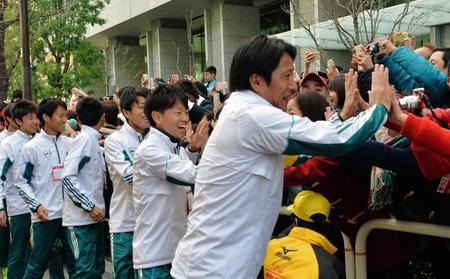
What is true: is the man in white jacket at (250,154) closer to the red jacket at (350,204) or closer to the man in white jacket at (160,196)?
the red jacket at (350,204)

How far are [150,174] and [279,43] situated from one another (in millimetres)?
1301

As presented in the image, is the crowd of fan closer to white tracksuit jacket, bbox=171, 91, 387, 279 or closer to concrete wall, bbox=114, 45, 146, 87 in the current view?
white tracksuit jacket, bbox=171, 91, 387, 279

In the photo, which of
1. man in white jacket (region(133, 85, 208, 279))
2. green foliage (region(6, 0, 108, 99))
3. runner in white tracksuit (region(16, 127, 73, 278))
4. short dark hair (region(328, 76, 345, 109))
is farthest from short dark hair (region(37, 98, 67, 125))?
green foliage (region(6, 0, 108, 99))

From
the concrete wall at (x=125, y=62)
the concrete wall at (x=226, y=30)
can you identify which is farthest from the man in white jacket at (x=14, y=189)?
the concrete wall at (x=125, y=62)

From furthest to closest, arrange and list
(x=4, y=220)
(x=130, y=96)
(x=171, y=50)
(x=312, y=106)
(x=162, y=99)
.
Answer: (x=171, y=50)
(x=4, y=220)
(x=130, y=96)
(x=162, y=99)
(x=312, y=106)

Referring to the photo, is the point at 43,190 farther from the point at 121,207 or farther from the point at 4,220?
the point at 121,207

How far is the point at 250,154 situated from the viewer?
2.25m

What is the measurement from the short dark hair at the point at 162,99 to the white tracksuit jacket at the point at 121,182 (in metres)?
0.67

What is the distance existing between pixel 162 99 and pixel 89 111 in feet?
6.15

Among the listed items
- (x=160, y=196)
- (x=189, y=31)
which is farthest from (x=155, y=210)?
(x=189, y=31)

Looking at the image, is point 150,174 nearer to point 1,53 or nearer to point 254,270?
point 254,270

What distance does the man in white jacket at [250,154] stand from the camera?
218 cm

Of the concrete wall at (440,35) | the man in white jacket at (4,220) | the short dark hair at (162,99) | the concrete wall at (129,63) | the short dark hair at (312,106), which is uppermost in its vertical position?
the concrete wall at (129,63)

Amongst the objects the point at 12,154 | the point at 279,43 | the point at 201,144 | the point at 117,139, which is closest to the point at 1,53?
the point at 12,154
